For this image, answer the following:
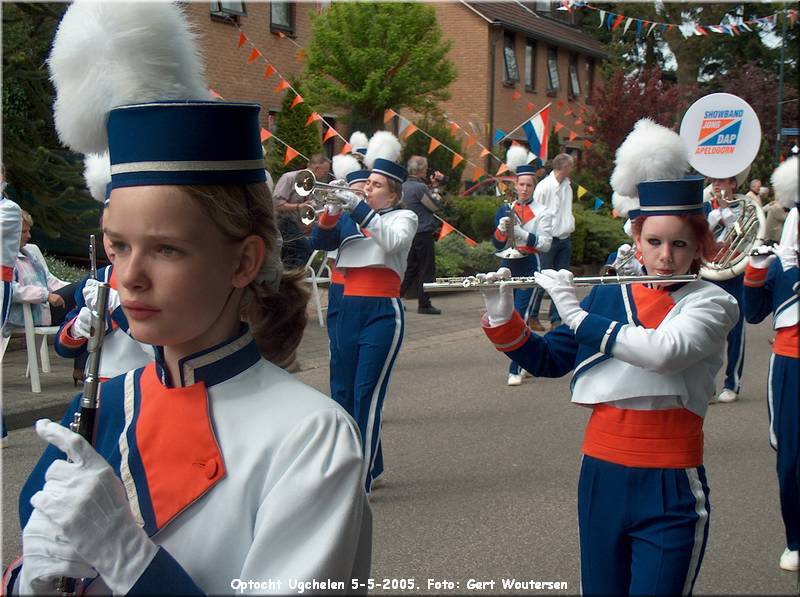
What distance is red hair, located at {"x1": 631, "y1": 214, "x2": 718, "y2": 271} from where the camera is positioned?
3246mm

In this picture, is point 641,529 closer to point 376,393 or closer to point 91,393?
point 91,393

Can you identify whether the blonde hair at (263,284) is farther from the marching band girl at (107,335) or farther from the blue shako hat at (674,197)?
the marching band girl at (107,335)

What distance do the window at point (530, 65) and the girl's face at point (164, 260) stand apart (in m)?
30.4

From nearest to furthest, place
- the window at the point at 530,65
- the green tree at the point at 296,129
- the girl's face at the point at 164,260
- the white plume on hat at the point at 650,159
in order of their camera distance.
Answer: the girl's face at the point at 164,260, the white plume on hat at the point at 650,159, the green tree at the point at 296,129, the window at the point at 530,65

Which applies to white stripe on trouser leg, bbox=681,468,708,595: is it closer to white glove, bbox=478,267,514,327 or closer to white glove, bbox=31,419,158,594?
white glove, bbox=478,267,514,327

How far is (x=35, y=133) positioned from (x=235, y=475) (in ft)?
35.2

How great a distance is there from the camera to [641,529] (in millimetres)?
A: 2932

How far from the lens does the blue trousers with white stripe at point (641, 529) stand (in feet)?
9.28

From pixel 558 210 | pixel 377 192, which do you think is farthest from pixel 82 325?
pixel 558 210

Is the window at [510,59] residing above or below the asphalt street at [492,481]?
above

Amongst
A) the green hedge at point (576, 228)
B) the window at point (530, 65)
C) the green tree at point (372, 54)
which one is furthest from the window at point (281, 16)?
the window at point (530, 65)

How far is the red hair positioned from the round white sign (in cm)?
134

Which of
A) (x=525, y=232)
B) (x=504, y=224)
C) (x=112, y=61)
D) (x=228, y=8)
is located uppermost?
(x=228, y=8)

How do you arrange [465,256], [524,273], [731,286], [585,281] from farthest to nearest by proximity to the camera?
[465,256], [524,273], [731,286], [585,281]
